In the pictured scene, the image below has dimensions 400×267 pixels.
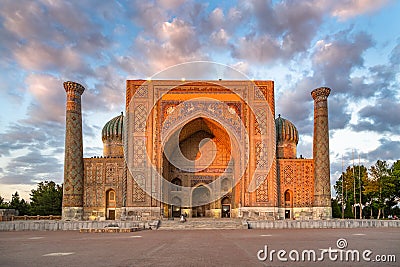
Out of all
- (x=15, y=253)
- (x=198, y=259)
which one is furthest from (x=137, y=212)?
(x=198, y=259)

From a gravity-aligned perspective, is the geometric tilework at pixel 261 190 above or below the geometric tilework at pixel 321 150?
below

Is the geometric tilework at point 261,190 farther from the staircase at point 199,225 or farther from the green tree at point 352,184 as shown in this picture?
the green tree at point 352,184

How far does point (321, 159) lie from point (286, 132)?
140 inches

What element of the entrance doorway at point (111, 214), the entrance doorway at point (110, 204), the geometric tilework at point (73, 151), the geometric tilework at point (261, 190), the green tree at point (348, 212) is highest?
the geometric tilework at point (73, 151)

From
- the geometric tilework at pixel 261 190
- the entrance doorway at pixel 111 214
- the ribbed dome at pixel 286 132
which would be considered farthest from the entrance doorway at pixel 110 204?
the ribbed dome at pixel 286 132

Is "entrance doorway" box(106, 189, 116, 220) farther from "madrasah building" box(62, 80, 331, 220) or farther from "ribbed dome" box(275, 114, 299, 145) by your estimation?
"ribbed dome" box(275, 114, 299, 145)

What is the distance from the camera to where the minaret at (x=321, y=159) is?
19.2m

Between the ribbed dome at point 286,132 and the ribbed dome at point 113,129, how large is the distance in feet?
26.5

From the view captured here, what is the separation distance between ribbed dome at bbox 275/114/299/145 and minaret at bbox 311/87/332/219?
9.20 feet

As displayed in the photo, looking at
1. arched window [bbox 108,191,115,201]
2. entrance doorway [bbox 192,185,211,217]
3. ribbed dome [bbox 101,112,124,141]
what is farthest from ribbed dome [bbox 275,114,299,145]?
arched window [bbox 108,191,115,201]

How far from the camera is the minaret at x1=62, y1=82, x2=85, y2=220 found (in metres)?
18.7

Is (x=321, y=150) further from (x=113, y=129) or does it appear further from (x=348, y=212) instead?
(x=113, y=129)

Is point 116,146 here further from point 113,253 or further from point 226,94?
point 113,253

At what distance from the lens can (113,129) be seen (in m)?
22.6
